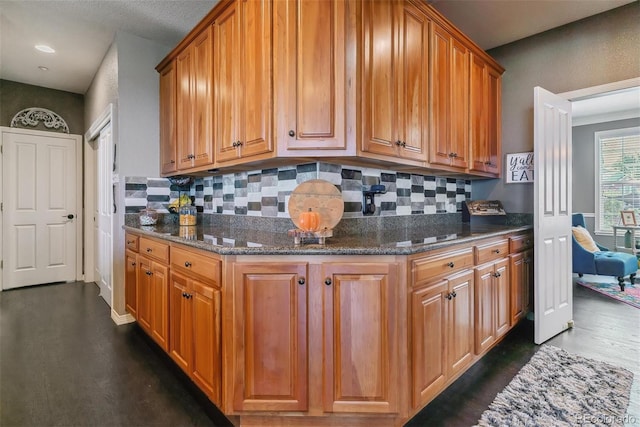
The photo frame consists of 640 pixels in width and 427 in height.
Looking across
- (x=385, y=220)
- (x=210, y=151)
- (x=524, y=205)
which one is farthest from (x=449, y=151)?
(x=210, y=151)

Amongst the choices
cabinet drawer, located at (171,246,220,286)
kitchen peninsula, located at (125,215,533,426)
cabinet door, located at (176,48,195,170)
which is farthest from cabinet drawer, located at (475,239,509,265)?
cabinet door, located at (176,48,195,170)

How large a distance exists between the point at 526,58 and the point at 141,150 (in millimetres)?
3873

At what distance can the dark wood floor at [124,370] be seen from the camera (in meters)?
1.66

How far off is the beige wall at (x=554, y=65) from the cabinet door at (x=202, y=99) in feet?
9.15

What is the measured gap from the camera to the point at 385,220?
238 cm

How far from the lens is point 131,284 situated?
2723 mm

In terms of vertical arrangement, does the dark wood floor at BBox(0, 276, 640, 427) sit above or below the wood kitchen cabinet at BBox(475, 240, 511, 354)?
below

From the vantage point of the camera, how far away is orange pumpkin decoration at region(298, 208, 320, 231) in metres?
1.58

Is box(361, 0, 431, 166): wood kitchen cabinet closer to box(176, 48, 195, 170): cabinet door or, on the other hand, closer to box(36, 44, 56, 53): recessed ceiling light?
box(176, 48, 195, 170): cabinet door

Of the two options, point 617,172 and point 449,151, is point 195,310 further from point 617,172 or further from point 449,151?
point 617,172

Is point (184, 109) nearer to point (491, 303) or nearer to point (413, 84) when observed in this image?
point (413, 84)

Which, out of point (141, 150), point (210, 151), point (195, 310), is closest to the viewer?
point (195, 310)

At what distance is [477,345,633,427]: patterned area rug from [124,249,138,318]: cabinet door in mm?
2612

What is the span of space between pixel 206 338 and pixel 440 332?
124 centimetres
